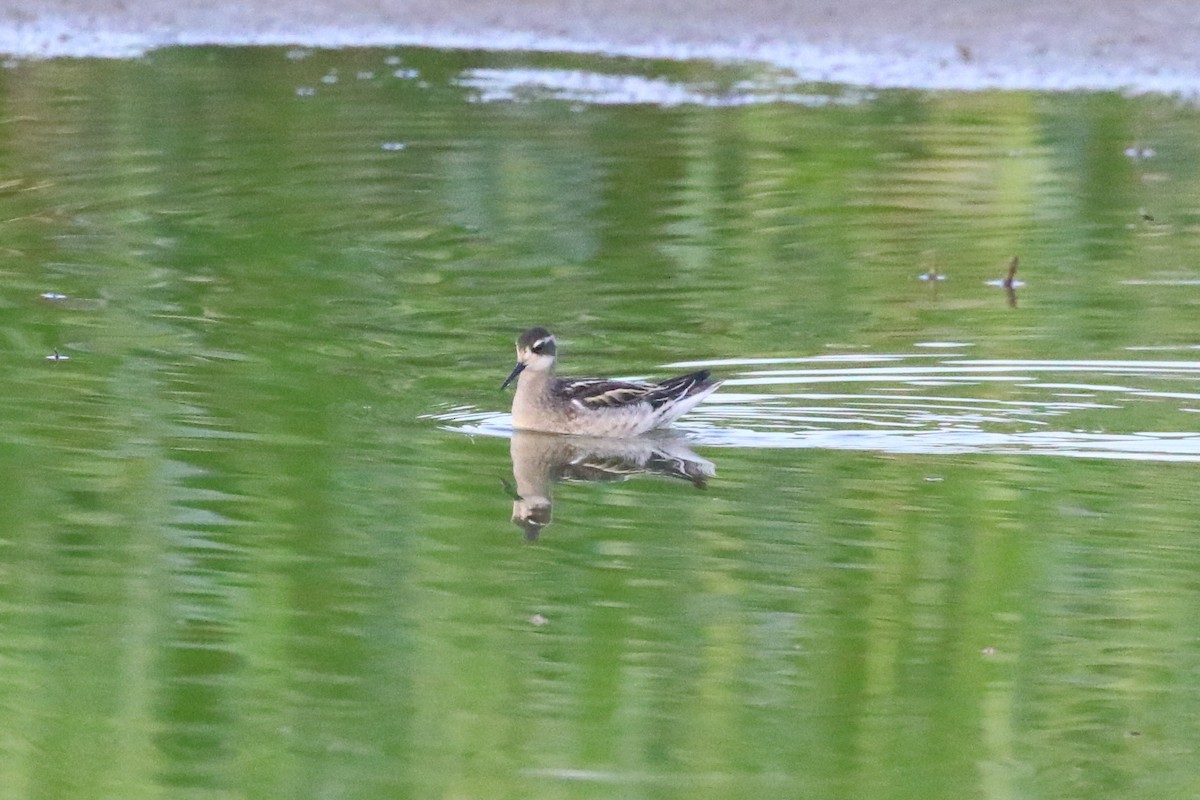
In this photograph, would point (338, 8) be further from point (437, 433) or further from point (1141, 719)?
point (1141, 719)

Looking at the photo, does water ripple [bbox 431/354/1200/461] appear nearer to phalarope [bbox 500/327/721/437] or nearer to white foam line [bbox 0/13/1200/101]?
phalarope [bbox 500/327/721/437]

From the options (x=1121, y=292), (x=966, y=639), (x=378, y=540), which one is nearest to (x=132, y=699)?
(x=378, y=540)

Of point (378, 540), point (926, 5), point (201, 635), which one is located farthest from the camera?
point (926, 5)

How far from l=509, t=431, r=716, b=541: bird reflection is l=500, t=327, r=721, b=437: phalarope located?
4 centimetres

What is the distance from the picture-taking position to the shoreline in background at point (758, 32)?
1741 centimetres

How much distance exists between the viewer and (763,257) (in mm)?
11367

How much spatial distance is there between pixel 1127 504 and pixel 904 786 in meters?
2.47

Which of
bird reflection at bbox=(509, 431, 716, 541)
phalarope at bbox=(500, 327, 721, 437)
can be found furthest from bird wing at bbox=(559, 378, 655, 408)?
bird reflection at bbox=(509, 431, 716, 541)

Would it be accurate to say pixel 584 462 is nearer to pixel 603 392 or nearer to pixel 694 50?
pixel 603 392

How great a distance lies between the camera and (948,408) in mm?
8195

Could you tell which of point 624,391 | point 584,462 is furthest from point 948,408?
point 584,462

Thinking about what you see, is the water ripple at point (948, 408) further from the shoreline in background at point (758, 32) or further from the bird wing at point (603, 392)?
the shoreline in background at point (758, 32)

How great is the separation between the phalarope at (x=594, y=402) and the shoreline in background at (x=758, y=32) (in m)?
9.45

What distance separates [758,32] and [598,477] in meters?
11.3
